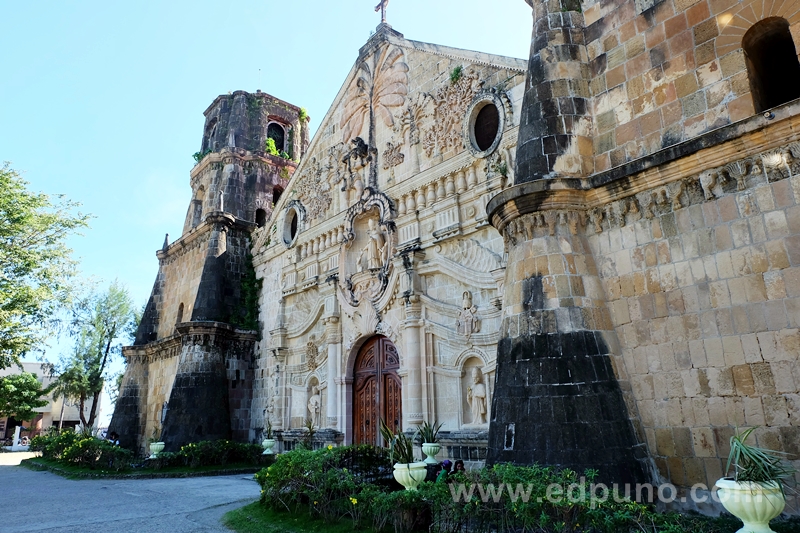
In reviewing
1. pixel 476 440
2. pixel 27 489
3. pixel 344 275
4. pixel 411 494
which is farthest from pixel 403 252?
pixel 27 489

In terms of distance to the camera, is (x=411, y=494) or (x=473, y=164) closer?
(x=411, y=494)

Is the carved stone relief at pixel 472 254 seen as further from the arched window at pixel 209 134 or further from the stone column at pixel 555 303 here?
the arched window at pixel 209 134

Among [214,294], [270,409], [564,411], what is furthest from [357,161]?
[564,411]

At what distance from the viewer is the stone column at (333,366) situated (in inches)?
565

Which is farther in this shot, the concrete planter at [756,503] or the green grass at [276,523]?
the green grass at [276,523]

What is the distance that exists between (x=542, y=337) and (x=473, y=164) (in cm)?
611

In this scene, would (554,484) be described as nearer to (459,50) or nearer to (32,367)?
(459,50)

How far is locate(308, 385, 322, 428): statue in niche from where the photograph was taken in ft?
49.8

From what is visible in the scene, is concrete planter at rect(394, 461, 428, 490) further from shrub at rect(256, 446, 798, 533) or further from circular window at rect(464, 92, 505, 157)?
circular window at rect(464, 92, 505, 157)

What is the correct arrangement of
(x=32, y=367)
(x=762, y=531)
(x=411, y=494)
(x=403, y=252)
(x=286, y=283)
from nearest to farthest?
(x=762, y=531)
(x=411, y=494)
(x=403, y=252)
(x=286, y=283)
(x=32, y=367)

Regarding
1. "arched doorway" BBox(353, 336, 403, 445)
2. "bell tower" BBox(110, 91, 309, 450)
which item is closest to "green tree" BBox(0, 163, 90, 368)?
"bell tower" BBox(110, 91, 309, 450)

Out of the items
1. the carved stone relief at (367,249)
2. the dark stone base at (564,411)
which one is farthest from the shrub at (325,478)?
the carved stone relief at (367,249)

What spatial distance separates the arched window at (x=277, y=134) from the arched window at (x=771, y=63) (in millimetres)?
19575

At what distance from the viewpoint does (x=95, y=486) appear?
12.7 meters
